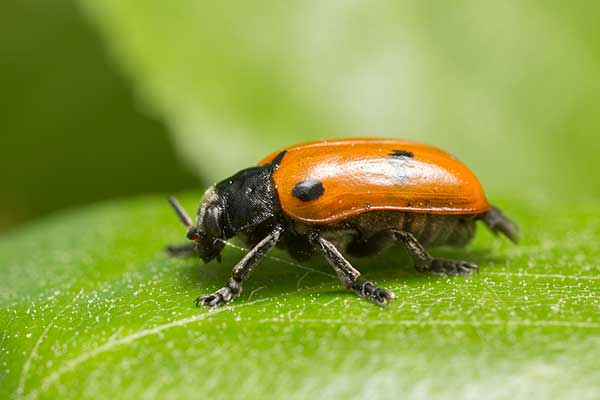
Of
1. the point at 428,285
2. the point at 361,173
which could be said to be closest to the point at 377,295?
the point at 428,285

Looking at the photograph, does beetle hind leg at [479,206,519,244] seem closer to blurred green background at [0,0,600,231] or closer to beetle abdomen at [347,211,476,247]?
beetle abdomen at [347,211,476,247]

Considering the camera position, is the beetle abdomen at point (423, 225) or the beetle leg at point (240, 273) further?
the beetle abdomen at point (423, 225)

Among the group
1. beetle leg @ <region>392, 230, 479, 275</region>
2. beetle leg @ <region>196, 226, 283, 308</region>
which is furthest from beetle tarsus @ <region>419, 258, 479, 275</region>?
beetle leg @ <region>196, 226, 283, 308</region>

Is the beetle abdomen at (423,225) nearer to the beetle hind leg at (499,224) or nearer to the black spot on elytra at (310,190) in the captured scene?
the beetle hind leg at (499,224)

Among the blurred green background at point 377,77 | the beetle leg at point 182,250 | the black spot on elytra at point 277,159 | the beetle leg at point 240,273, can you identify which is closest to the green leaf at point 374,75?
the blurred green background at point 377,77

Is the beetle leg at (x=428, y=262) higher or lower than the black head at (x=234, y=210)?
lower

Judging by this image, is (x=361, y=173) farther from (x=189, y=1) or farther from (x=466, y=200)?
(x=189, y=1)
